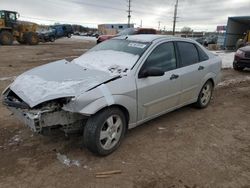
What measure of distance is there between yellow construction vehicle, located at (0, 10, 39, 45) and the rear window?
2226cm

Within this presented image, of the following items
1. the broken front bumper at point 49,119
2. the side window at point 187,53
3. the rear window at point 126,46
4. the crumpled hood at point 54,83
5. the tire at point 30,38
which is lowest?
the tire at point 30,38

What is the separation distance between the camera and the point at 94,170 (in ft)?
11.6

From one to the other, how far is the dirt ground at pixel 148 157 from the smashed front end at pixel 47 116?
1.69 ft

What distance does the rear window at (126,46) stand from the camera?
15.0 feet

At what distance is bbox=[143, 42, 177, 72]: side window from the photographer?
4.51m

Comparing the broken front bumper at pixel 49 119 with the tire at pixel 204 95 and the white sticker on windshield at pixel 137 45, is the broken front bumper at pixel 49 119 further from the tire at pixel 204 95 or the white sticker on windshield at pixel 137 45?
the tire at pixel 204 95

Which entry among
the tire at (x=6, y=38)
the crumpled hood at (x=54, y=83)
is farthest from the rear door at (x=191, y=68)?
the tire at (x=6, y=38)

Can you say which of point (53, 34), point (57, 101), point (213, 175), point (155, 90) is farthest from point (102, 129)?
point (53, 34)

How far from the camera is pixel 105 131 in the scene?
150 inches

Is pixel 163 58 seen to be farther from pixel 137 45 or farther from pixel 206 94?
pixel 206 94

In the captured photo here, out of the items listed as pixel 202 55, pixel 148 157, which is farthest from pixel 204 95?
pixel 148 157

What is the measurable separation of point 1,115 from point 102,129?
2.66 meters

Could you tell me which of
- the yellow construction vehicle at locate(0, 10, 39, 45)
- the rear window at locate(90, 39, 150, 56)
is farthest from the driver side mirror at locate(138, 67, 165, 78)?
the yellow construction vehicle at locate(0, 10, 39, 45)

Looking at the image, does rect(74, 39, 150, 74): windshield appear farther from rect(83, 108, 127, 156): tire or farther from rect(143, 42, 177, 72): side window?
rect(83, 108, 127, 156): tire
